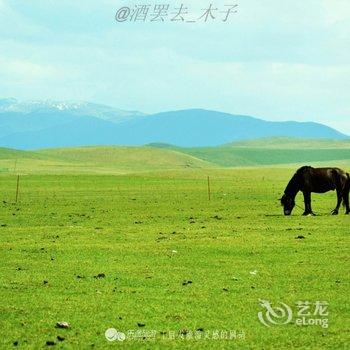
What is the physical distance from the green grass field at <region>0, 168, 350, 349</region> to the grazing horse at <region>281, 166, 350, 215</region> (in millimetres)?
1709

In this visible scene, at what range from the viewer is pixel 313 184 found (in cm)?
3225

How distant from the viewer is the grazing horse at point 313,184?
31938mm

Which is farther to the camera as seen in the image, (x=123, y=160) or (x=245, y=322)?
(x=123, y=160)

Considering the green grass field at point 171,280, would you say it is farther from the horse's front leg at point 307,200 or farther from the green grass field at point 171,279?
the horse's front leg at point 307,200

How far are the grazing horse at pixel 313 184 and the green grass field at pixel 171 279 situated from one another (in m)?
1.71

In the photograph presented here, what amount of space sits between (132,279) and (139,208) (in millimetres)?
23872

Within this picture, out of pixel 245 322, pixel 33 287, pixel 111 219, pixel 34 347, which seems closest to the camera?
pixel 34 347

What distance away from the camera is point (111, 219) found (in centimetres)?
3177

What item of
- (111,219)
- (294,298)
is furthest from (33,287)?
(111,219)

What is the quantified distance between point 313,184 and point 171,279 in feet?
60.1

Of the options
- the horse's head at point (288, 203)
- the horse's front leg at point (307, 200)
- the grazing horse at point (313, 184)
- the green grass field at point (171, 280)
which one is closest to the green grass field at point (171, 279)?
the green grass field at point (171, 280)

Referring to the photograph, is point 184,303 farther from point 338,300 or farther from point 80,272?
point 80,272

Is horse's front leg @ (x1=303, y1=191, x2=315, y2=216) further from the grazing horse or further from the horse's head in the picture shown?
the horse's head

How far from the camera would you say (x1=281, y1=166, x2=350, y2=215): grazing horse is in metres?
31.9
